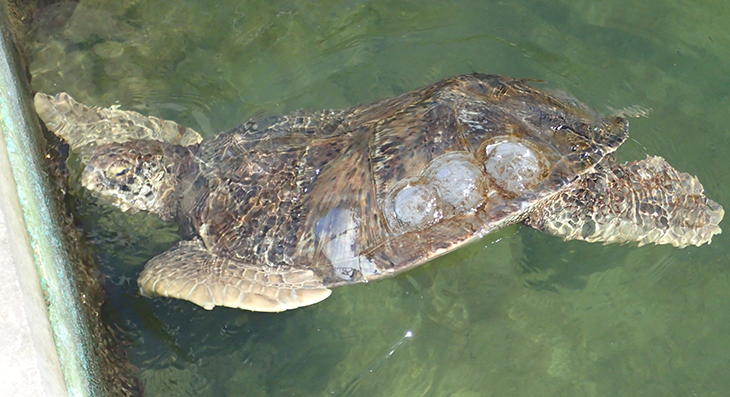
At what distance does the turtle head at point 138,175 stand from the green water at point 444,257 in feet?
0.83

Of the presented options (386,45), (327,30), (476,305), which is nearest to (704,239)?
(476,305)

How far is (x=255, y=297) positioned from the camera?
2.98 m

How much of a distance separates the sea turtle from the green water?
0.38 m

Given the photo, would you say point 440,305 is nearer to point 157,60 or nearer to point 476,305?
point 476,305

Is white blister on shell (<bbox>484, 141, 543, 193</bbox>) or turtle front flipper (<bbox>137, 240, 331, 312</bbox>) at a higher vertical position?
white blister on shell (<bbox>484, 141, 543, 193</bbox>)

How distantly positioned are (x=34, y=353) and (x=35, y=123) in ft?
7.67

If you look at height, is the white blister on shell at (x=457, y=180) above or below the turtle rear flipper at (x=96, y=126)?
below

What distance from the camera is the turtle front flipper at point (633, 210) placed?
137 inches

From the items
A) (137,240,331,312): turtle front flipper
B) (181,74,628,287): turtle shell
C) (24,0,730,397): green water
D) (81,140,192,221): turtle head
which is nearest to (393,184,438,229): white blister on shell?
(181,74,628,287): turtle shell

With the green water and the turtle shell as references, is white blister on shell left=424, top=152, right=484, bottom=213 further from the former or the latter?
the green water

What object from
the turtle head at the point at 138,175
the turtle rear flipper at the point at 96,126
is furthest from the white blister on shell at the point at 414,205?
the turtle rear flipper at the point at 96,126

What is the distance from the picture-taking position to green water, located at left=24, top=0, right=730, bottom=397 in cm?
344

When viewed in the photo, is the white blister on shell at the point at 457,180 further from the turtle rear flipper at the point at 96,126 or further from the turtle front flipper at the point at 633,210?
the turtle rear flipper at the point at 96,126

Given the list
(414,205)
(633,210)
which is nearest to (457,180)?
(414,205)
